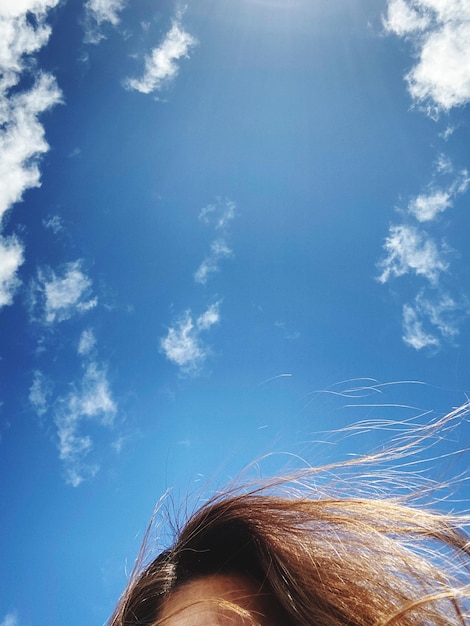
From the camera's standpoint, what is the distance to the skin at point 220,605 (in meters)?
2.05

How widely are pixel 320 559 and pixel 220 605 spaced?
524mm

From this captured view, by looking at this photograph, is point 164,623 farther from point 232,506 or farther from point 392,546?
point 392,546

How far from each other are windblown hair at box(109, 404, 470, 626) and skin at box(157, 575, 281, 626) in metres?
0.05

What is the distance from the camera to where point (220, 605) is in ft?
6.88

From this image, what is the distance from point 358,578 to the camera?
2174 millimetres

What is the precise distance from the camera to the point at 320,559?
7.42 ft

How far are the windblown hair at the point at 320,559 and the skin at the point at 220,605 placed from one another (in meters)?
0.05

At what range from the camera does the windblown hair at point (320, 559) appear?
2068mm

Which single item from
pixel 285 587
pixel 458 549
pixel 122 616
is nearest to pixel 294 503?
pixel 285 587

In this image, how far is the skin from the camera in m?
2.05

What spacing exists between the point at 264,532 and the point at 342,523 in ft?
1.36

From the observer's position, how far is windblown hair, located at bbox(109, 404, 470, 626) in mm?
2068

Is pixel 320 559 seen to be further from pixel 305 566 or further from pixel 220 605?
pixel 220 605

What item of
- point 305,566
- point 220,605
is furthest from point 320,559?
point 220,605
